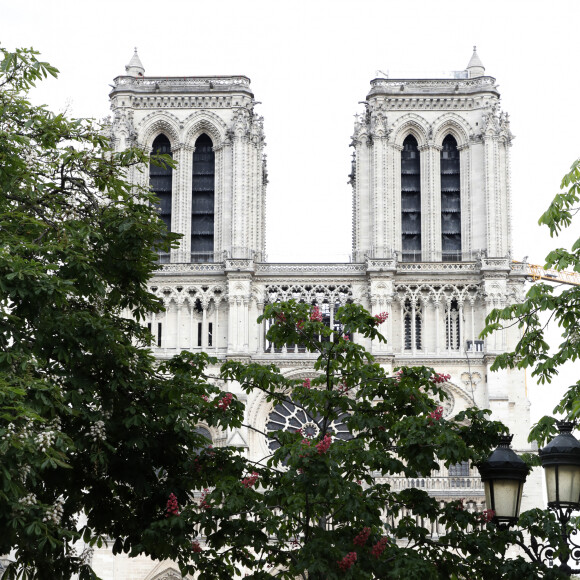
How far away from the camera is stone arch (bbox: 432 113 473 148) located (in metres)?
50.4

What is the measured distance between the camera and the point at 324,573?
50.8 ft

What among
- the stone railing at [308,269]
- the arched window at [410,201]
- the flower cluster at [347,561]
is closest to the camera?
the flower cluster at [347,561]

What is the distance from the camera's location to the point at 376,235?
4856 centimetres

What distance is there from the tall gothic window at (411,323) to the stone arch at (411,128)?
6.81 m

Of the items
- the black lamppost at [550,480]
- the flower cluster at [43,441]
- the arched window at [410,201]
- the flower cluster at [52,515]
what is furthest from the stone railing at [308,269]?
the black lamppost at [550,480]

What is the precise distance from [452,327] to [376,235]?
4637mm

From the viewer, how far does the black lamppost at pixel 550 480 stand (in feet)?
42.3

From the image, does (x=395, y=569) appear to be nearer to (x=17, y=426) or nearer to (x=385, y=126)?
(x=17, y=426)

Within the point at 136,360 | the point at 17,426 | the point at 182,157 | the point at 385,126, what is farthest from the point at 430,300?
the point at 17,426

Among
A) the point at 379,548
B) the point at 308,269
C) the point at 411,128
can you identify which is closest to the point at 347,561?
the point at 379,548

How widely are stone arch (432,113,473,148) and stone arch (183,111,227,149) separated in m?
8.61

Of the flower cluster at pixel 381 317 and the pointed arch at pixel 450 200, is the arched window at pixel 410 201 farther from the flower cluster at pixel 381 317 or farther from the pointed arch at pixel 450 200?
the flower cluster at pixel 381 317

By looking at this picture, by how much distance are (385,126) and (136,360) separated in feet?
111

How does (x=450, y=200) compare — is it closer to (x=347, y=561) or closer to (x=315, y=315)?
(x=315, y=315)
